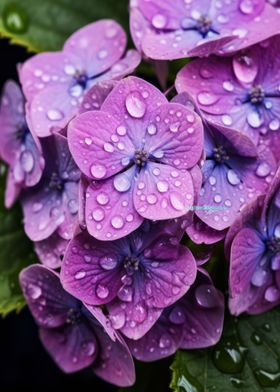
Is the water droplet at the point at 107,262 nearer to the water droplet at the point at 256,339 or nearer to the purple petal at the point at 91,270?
the purple petal at the point at 91,270

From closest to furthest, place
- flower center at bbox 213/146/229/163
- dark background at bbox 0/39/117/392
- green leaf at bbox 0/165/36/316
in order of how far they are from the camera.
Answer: flower center at bbox 213/146/229/163
green leaf at bbox 0/165/36/316
dark background at bbox 0/39/117/392

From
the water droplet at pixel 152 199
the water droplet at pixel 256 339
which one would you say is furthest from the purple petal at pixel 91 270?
the water droplet at pixel 256 339

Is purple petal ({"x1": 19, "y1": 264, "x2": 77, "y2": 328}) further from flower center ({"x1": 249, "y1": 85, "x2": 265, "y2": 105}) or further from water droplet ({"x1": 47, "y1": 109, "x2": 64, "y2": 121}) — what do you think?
flower center ({"x1": 249, "y1": 85, "x2": 265, "y2": 105})

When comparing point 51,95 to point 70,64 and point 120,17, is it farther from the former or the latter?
point 120,17

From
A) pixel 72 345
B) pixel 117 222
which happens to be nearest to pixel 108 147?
pixel 117 222

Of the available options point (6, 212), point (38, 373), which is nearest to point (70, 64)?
point (6, 212)

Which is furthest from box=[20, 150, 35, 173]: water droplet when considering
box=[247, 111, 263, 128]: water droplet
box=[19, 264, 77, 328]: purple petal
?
box=[247, 111, 263, 128]: water droplet
